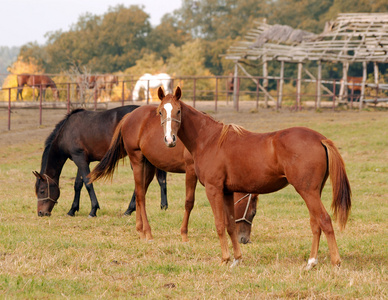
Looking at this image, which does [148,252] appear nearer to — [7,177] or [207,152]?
[207,152]

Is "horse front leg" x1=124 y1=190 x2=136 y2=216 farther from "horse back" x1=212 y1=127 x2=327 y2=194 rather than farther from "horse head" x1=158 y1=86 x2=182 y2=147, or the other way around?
"horse head" x1=158 y1=86 x2=182 y2=147

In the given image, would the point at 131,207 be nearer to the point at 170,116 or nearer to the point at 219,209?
the point at 219,209

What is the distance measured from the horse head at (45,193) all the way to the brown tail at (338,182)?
17.6ft

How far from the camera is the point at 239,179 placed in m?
6.19

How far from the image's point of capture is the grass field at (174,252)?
205 inches

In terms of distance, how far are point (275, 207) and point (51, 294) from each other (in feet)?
19.1

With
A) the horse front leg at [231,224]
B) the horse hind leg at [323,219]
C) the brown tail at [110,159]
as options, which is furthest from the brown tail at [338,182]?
the brown tail at [110,159]

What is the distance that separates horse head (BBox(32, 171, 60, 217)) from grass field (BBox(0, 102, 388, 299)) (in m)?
0.16

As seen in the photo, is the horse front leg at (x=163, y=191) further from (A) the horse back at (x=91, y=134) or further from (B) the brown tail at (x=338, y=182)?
(B) the brown tail at (x=338, y=182)

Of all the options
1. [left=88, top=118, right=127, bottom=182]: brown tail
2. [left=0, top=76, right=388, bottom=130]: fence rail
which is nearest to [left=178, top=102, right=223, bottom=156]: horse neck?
[left=88, top=118, right=127, bottom=182]: brown tail

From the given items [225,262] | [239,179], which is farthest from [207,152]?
[225,262]

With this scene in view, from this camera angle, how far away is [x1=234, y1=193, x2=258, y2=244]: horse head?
7.36m

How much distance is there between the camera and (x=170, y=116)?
618 centimetres

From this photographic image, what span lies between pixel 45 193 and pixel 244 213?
13.1 feet
